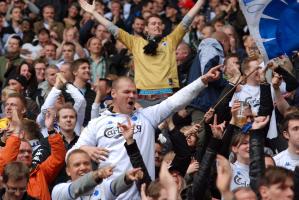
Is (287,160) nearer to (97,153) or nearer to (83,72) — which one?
(97,153)

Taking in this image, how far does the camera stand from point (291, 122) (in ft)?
37.8

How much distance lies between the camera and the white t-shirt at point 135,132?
11.4m

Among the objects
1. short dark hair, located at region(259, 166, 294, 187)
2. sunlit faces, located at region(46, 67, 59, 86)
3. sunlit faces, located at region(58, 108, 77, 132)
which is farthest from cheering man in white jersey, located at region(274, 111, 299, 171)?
sunlit faces, located at region(46, 67, 59, 86)

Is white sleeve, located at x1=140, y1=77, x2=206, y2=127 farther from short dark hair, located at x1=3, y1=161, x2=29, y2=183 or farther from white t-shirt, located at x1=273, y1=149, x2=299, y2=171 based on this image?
short dark hair, located at x1=3, y1=161, x2=29, y2=183

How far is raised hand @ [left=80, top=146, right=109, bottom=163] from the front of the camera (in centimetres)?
1099

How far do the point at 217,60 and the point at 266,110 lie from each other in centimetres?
400

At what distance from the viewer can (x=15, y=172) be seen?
10.7 metres

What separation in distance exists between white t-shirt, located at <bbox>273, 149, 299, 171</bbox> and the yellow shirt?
12.8 feet

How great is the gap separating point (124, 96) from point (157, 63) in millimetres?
3839

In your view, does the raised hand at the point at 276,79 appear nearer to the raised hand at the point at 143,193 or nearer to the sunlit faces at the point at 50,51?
the raised hand at the point at 143,193

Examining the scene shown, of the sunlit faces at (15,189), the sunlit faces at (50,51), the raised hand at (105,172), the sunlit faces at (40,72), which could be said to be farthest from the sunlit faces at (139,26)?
the raised hand at (105,172)

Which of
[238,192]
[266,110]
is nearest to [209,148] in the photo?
[266,110]

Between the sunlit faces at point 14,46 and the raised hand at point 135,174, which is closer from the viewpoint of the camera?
the raised hand at point 135,174

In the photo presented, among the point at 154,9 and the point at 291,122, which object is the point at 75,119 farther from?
the point at 154,9
